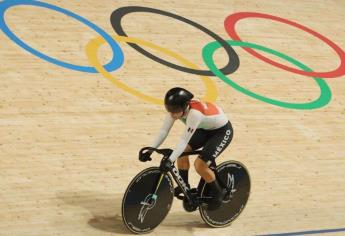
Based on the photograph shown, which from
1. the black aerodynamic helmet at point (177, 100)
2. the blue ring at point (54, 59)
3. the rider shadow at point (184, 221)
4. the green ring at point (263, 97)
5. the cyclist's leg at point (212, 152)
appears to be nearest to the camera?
the black aerodynamic helmet at point (177, 100)

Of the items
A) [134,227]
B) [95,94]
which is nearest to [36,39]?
[95,94]

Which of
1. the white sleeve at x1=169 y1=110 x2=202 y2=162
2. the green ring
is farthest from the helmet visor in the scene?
the green ring

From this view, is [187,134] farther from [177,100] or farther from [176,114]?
[177,100]

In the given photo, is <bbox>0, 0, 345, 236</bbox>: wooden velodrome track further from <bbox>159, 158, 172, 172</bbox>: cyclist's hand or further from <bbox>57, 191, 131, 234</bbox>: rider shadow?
<bbox>159, 158, 172, 172</bbox>: cyclist's hand

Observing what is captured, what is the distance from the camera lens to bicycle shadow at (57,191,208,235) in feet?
22.1

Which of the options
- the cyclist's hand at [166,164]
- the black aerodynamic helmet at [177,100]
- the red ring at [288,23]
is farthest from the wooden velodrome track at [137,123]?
the black aerodynamic helmet at [177,100]

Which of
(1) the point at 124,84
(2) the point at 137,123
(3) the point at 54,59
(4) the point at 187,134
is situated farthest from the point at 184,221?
(3) the point at 54,59

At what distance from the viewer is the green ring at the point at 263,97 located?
32.8ft

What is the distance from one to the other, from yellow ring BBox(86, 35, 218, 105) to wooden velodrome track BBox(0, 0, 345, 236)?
0.19ft

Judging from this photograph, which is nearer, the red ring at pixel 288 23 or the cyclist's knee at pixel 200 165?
the cyclist's knee at pixel 200 165

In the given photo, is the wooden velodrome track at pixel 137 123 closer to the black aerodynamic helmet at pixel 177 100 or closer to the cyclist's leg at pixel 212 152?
the cyclist's leg at pixel 212 152

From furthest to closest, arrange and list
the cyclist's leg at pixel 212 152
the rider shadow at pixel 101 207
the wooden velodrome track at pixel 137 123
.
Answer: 1. the wooden velodrome track at pixel 137 123
2. the rider shadow at pixel 101 207
3. the cyclist's leg at pixel 212 152

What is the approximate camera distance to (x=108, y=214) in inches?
273

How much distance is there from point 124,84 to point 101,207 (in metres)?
2.85
